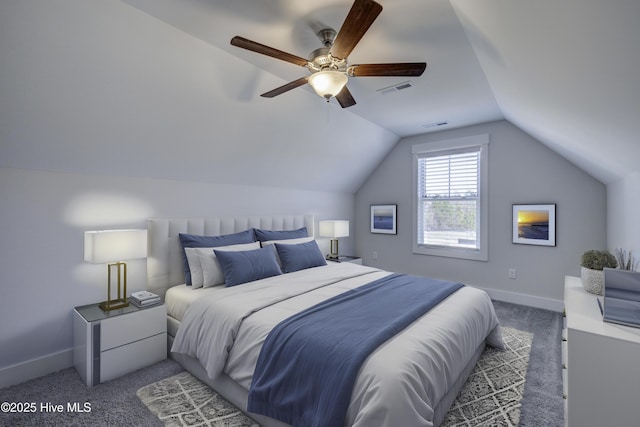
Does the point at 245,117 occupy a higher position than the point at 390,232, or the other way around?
the point at 245,117

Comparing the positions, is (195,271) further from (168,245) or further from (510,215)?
(510,215)

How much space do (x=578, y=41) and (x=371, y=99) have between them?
7.70 ft

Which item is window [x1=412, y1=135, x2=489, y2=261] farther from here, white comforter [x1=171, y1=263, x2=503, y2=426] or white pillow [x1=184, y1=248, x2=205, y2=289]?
white pillow [x1=184, y1=248, x2=205, y2=289]

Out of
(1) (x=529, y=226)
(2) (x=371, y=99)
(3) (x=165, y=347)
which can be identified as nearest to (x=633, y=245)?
(1) (x=529, y=226)

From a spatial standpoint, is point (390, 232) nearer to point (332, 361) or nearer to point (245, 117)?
point (245, 117)

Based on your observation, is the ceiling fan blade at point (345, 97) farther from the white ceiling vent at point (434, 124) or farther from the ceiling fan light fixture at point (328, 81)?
the white ceiling vent at point (434, 124)

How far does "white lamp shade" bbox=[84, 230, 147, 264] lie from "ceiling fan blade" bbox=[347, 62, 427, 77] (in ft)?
7.04

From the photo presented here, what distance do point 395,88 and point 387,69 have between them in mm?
1245

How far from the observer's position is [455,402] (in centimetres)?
201

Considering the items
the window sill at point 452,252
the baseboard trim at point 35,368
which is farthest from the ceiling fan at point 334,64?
the window sill at point 452,252

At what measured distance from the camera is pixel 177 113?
2693 millimetres

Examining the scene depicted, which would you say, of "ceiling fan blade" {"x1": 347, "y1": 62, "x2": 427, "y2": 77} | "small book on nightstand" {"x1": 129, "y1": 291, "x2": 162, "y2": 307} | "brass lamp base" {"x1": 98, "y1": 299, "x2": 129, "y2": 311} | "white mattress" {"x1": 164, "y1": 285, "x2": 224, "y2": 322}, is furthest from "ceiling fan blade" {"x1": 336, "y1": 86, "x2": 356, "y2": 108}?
"brass lamp base" {"x1": 98, "y1": 299, "x2": 129, "y2": 311}

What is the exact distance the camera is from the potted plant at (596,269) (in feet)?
7.33

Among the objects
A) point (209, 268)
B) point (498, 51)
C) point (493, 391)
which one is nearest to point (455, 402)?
point (493, 391)
